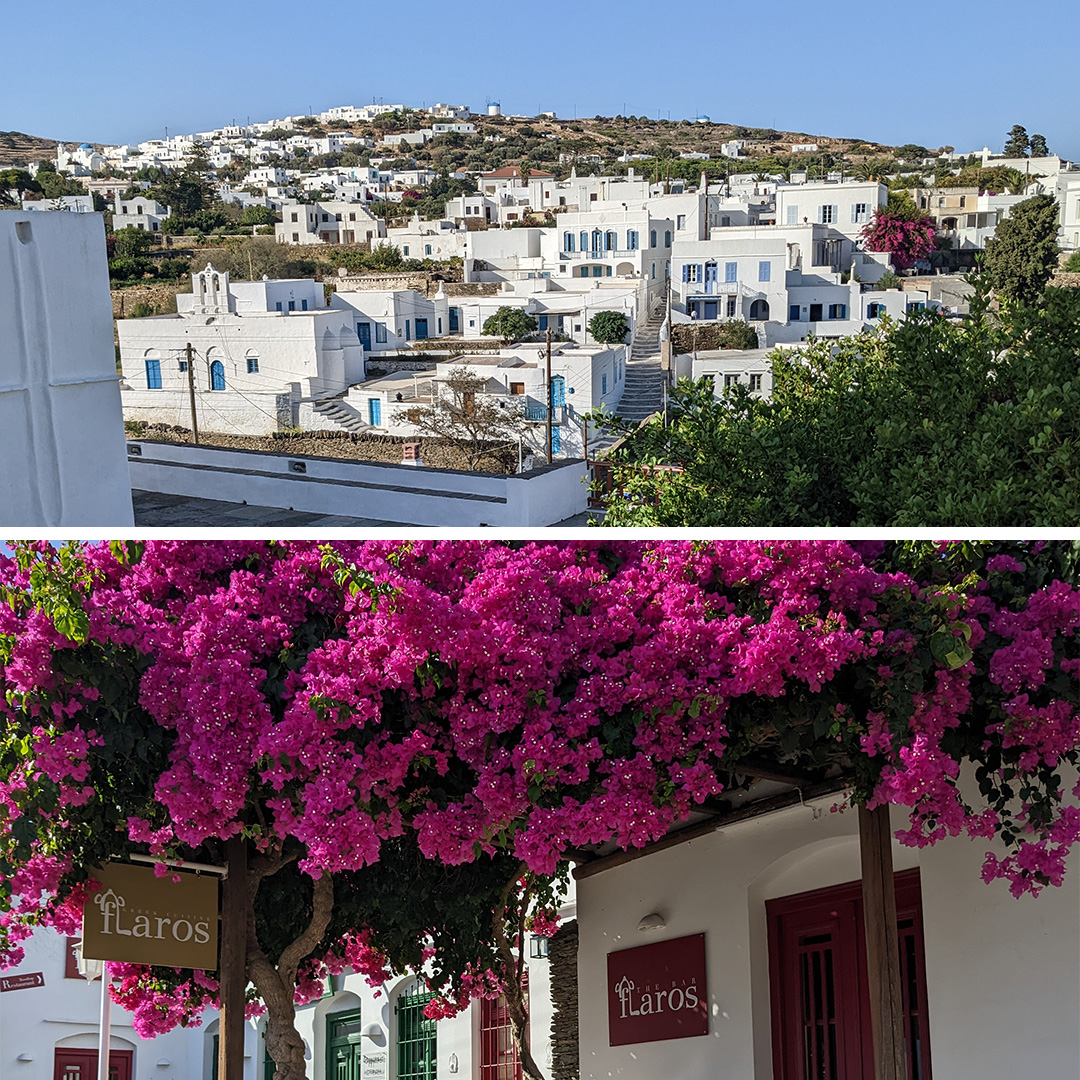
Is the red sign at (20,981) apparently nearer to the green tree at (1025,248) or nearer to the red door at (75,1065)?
the red door at (75,1065)

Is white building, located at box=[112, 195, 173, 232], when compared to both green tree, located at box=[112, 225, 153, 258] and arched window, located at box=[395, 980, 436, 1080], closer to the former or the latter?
green tree, located at box=[112, 225, 153, 258]

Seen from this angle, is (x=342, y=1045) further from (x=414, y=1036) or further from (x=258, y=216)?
(x=258, y=216)

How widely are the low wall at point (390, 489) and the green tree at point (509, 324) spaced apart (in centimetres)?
1842

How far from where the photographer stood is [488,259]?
33344mm

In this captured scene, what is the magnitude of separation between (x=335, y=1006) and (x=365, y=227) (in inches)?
1138

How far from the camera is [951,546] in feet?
8.21

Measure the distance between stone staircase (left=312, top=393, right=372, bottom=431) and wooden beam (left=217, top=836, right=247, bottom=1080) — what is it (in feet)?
66.8

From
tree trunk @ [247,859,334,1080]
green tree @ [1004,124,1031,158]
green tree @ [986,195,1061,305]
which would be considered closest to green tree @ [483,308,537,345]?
green tree @ [986,195,1061,305]

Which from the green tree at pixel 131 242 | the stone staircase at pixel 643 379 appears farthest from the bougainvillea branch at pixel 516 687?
the green tree at pixel 131 242

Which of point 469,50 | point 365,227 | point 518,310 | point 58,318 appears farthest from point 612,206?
point 58,318

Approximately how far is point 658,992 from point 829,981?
64 cm

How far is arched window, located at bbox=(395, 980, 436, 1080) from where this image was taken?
591cm

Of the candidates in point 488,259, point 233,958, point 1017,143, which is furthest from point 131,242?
point 233,958

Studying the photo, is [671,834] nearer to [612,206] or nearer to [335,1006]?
[335,1006]
